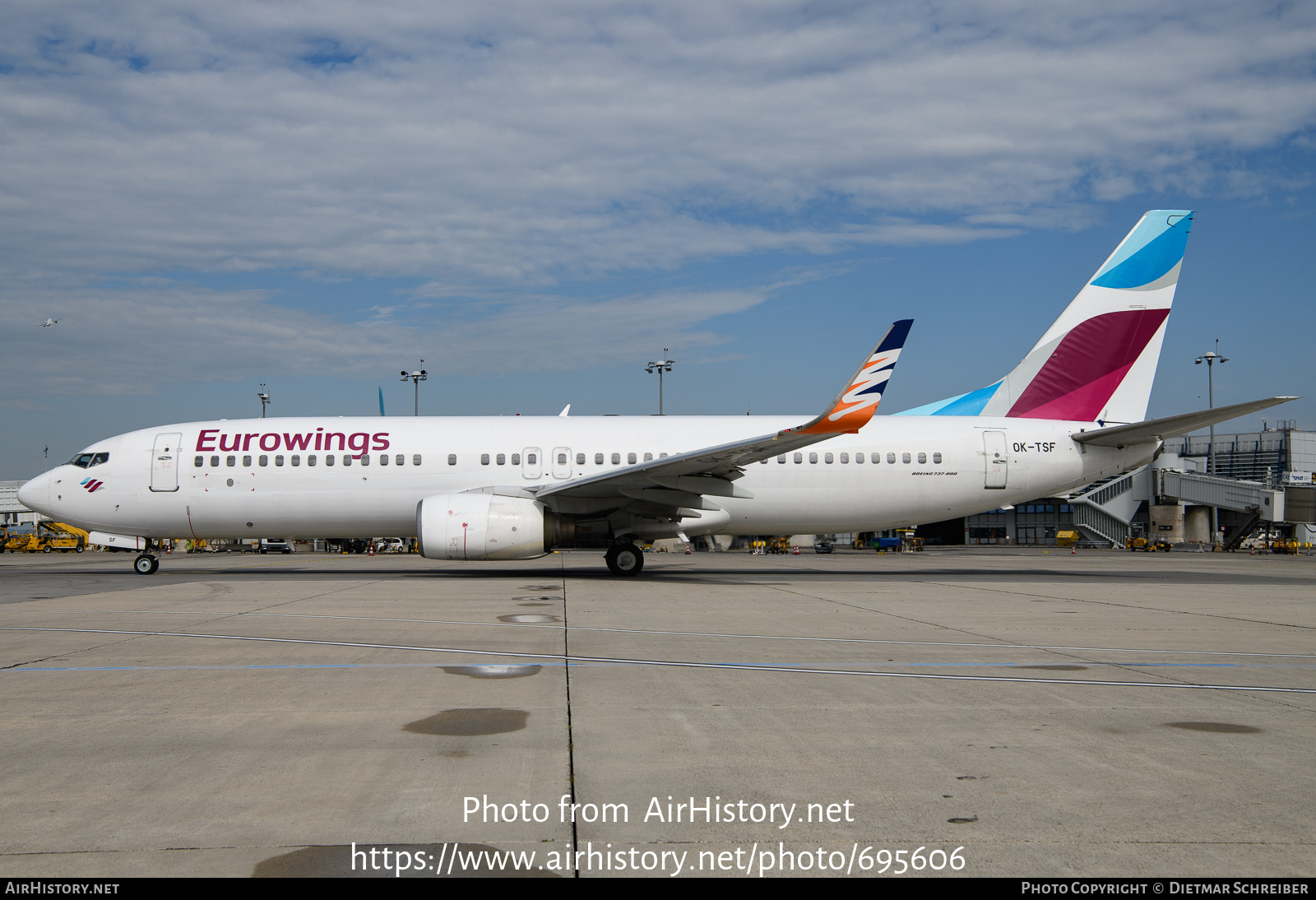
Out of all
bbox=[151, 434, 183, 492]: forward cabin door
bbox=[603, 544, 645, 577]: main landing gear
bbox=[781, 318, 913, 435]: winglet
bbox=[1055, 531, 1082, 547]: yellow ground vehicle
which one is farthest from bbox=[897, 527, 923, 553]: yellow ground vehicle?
bbox=[151, 434, 183, 492]: forward cabin door

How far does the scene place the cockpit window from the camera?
20.7 meters

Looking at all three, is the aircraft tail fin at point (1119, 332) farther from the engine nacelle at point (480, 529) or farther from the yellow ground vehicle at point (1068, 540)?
the yellow ground vehicle at point (1068, 540)

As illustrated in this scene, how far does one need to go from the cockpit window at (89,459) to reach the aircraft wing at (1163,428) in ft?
74.5

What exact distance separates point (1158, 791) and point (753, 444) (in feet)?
41.4

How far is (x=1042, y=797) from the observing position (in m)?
4.21

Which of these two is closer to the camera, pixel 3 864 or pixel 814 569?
pixel 3 864

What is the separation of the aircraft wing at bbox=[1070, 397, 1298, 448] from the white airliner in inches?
2.6

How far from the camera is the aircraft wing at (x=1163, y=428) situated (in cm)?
1655

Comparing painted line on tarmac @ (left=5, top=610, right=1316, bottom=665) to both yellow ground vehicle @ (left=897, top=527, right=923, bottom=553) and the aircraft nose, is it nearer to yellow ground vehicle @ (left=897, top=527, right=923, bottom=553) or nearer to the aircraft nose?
the aircraft nose

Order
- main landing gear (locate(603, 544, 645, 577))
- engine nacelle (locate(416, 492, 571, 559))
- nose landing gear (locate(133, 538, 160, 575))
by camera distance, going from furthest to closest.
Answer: nose landing gear (locate(133, 538, 160, 575)) < main landing gear (locate(603, 544, 645, 577)) < engine nacelle (locate(416, 492, 571, 559))

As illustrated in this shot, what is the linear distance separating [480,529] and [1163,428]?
48.5 feet

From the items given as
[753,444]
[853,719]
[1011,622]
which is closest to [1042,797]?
[853,719]

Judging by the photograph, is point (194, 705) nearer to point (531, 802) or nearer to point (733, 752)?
point (531, 802)

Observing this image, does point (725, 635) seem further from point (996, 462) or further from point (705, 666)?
point (996, 462)
